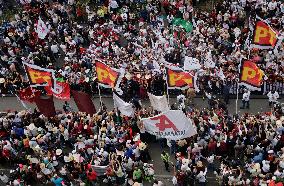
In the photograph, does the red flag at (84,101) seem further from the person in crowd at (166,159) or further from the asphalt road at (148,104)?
the person in crowd at (166,159)

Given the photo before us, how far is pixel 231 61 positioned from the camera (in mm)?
32688

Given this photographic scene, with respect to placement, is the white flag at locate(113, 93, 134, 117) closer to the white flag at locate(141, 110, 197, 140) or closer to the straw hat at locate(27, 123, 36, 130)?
the white flag at locate(141, 110, 197, 140)

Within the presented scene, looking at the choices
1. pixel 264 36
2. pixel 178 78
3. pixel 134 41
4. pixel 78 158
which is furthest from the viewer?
Answer: pixel 134 41

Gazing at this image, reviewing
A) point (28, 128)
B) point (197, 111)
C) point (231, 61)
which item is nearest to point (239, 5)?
point (231, 61)

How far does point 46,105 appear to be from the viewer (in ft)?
90.5

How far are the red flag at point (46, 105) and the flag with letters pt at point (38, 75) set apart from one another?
761mm

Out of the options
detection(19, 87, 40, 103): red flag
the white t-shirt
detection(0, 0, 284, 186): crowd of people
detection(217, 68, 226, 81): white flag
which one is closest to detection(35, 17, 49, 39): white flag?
detection(0, 0, 284, 186): crowd of people

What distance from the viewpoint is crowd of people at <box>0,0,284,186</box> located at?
26.3 m

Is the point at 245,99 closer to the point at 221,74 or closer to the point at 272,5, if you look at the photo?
the point at 221,74

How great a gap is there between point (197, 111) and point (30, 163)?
8.51m

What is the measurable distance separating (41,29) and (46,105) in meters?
8.58

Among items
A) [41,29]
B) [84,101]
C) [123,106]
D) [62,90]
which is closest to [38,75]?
[62,90]

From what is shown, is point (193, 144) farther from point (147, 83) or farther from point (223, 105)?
point (147, 83)

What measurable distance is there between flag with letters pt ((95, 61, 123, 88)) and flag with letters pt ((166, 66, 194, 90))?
2.32 metres
